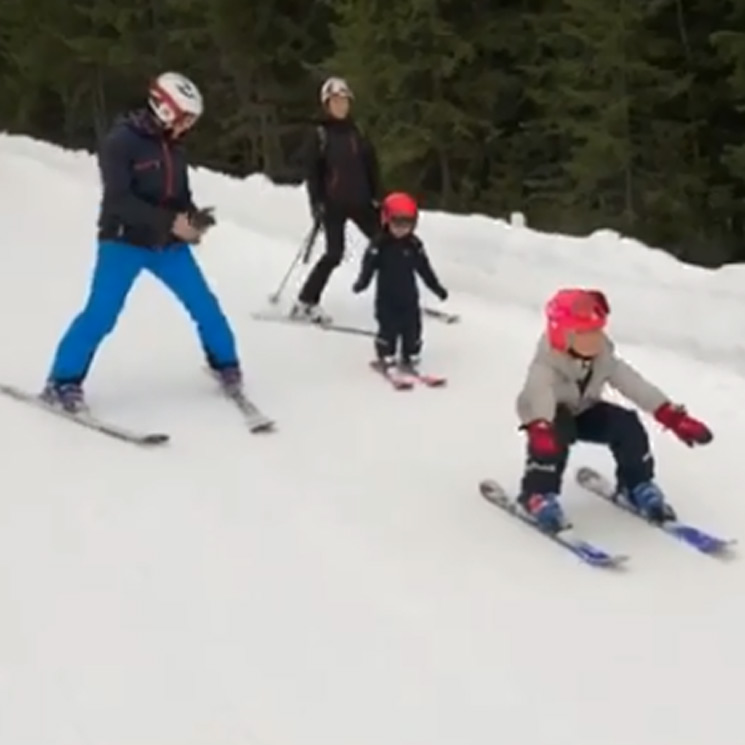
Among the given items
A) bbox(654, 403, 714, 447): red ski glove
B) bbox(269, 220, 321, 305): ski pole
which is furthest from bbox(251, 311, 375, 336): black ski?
bbox(654, 403, 714, 447): red ski glove

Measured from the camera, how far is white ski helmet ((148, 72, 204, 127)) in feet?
22.5

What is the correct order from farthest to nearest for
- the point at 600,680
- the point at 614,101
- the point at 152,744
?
the point at 614,101
the point at 600,680
the point at 152,744

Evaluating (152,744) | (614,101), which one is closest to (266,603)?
(152,744)

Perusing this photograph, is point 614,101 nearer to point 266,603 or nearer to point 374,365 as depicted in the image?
point 374,365

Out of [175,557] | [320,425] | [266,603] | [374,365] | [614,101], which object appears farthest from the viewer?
[614,101]

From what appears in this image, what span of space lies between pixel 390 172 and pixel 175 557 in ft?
47.2

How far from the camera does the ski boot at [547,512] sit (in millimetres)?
5684

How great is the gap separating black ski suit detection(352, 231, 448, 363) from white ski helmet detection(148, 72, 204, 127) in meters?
1.51

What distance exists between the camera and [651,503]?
579 cm

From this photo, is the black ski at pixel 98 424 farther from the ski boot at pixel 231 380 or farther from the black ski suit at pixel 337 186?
the black ski suit at pixel 337 186

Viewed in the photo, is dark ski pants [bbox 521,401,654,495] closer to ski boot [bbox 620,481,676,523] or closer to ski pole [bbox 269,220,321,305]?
ski boot [bbox 620,481,676,523]

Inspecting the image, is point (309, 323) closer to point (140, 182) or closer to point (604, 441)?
point (140, 182)

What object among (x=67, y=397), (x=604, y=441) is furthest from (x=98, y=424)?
(x=604, y=441)

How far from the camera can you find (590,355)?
5.75m
